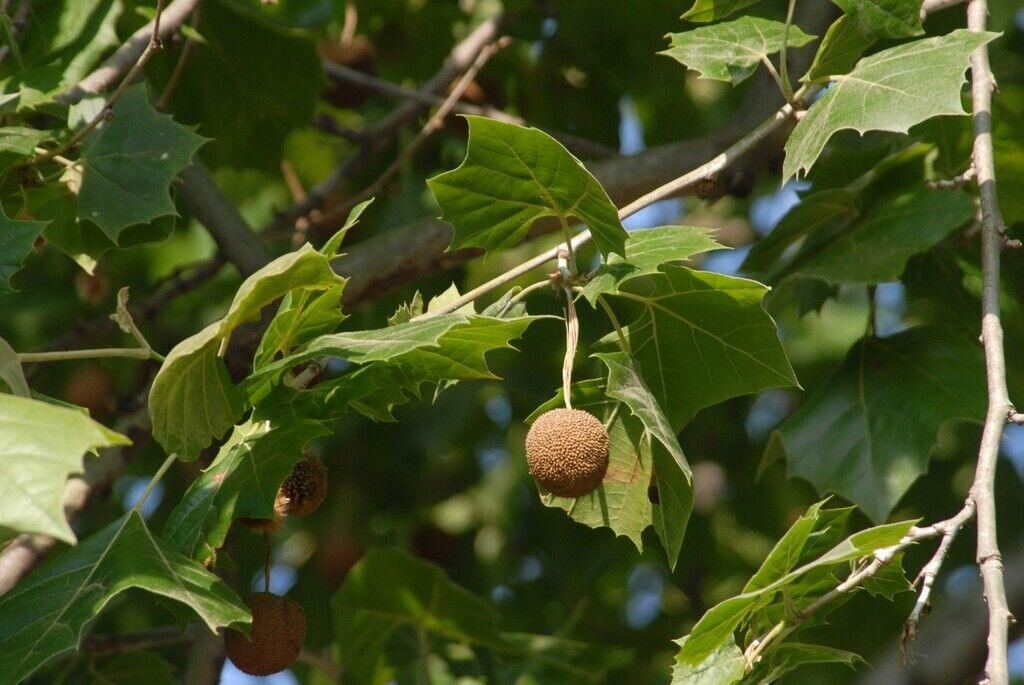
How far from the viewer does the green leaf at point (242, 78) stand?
3.77 m

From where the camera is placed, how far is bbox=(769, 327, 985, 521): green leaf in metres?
2.94

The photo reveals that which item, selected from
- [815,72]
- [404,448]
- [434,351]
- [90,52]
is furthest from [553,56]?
[434,351]

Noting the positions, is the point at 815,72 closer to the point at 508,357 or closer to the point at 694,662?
the point at 694,662

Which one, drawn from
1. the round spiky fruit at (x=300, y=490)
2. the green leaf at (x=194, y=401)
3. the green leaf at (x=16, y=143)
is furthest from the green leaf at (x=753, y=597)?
the green leaf at (x=16, y=143)

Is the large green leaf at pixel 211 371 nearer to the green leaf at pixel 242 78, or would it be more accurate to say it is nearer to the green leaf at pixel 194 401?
the green leaf at pixel 194 401

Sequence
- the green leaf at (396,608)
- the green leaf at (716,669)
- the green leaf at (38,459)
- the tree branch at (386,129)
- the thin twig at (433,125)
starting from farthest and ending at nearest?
1. the tree branch at (386,129)
2. the thin twig at (433,125)
3. the green leaf at (396,608)
4. the green leaf at (716,669)
5. the green leaf at (38,459)

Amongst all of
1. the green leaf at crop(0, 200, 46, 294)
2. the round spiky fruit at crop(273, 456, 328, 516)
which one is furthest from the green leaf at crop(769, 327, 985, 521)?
the green leaf at crop(0, 200, 46, 294)

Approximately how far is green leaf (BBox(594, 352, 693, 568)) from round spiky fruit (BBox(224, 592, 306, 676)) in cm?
61

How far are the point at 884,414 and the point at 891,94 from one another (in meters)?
1.12

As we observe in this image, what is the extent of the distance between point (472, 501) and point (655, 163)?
1.88 metres

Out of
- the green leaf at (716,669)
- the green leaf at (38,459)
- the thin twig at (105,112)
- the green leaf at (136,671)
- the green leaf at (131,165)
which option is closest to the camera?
the green leaf at (38,459)

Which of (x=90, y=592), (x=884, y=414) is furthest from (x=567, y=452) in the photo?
(x=884, y=414)

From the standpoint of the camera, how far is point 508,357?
446cm

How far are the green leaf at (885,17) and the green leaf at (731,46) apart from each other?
6.5 inches
